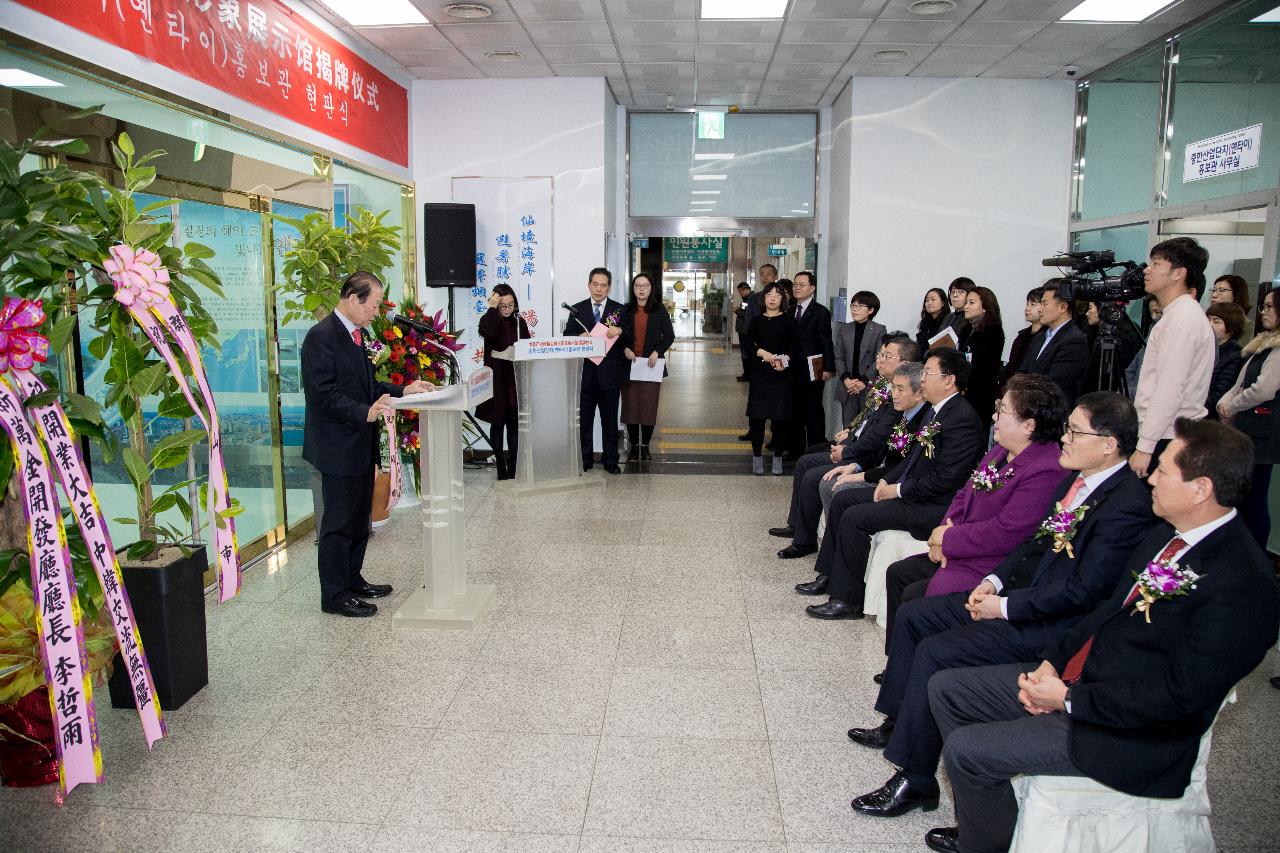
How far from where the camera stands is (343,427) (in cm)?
418

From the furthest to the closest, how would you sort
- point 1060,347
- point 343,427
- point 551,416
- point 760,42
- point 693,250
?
point 693,250 < point 551,416 < point 760,42 < point 1060,347 < point 343,427

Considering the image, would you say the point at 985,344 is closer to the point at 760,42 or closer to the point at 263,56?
the point at 760,42

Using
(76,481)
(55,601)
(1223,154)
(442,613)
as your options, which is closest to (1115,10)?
(1223,154)

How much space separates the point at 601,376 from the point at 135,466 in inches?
185

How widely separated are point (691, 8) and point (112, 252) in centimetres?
429

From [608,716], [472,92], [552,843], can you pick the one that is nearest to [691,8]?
→ [472,92]

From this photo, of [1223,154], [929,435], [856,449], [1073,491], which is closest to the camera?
[1073,491]

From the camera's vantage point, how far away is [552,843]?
8.39 feet

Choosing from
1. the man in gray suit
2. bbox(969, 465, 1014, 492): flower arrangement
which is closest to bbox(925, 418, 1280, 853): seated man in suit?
bbox(969, 465, 1014, 492): flower arrangement

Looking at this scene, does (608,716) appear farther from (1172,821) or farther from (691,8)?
(691,8)

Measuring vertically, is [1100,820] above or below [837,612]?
above

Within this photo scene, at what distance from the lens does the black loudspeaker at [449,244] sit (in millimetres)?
7430

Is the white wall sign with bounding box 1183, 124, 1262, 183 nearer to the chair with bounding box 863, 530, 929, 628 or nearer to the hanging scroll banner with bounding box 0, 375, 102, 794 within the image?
the chair with bounding box 863, 530, 929, 628

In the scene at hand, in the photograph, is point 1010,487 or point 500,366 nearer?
point 1010,487
